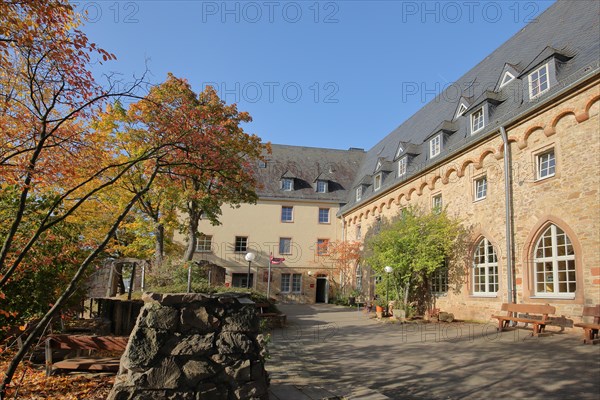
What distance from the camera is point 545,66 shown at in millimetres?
13117

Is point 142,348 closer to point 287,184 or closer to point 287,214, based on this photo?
point 287,214

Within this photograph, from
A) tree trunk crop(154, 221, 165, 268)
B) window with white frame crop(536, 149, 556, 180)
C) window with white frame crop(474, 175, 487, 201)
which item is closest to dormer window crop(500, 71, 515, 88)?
window with white frame crop(474, 175, 487, 201)

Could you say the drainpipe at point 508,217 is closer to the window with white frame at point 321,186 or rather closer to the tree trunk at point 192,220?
the tree trunk at point 192,220

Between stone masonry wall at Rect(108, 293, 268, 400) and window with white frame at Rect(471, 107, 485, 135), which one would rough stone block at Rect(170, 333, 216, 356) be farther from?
window with white frame at Rect(471, 107, 485, 135)

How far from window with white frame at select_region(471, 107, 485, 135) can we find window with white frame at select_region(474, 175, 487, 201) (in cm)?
200

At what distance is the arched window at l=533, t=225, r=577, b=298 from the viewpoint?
1138cm

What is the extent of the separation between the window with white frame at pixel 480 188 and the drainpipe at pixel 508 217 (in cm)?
151

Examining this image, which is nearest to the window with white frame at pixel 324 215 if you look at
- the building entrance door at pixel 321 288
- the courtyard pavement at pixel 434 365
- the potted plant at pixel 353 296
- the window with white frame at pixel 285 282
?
the building entrance door at pixel 321 288

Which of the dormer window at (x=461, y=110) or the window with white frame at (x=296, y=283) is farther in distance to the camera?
the window with white frame at (x=296, y=283)

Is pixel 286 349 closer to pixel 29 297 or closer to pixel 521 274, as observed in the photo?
pixel 29 297

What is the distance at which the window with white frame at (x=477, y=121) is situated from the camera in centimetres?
1599

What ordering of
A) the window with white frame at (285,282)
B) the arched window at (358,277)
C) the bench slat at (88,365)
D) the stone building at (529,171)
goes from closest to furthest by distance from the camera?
the bench slat at (88,365) → the stone building at (529,171) → the arched window at (358,277) → the window with white frame at (285,282)

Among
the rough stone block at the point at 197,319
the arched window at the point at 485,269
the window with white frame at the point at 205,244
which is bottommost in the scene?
the rough stone block at the point at 197,319

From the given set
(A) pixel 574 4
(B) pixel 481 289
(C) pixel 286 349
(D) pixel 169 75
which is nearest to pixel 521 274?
(B) pixel 481 289
